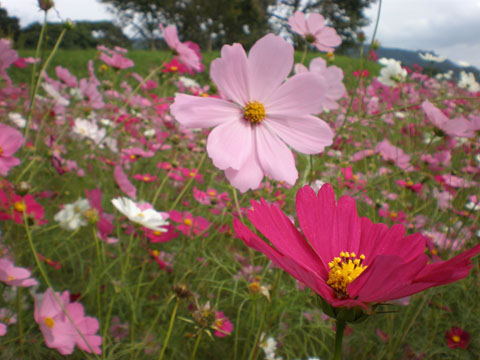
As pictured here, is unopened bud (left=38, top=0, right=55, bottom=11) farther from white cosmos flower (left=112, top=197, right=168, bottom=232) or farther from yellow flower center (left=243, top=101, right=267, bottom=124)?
yellow flower center (left=243, top=101, right=267, bottom=124)

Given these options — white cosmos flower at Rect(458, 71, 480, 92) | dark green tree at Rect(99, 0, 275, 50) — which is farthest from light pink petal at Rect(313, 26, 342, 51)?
dark green tree at Rect(99, 0, 275, 50)

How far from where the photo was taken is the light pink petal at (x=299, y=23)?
54 centimetres

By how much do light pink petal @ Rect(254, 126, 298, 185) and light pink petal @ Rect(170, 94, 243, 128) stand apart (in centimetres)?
3

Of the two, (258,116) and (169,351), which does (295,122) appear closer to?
(258,116)

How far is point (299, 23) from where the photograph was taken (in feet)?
1.80

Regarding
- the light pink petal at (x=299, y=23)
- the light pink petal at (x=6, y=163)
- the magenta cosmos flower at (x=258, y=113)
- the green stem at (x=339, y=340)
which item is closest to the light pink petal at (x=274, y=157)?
the magenta cosmos flower at (x=258, y=113)

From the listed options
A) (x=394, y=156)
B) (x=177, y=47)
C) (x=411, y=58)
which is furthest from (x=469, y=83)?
(x=177, y=47)

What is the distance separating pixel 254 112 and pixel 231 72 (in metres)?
0.05

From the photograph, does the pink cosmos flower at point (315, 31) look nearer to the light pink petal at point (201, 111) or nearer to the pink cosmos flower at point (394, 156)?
the light pink petal at point (201, 111)

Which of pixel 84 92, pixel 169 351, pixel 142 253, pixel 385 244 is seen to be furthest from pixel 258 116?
pixel 84 92

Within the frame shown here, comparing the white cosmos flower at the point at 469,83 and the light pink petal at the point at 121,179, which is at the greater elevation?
the light pink petal at the point at 121,179

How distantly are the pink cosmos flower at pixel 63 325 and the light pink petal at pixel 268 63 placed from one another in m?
0.38

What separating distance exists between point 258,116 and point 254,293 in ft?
0.83

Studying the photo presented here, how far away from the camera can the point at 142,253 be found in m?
0.93
